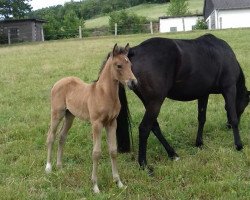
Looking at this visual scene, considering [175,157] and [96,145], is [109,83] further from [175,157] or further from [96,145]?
[175,157]

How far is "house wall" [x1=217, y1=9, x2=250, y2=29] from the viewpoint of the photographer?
1885 inches

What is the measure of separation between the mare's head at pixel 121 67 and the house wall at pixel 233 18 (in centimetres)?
4535

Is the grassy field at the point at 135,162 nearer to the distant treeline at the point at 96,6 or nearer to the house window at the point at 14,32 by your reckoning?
the house window at the point at 14,32

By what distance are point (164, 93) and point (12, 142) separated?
105 inches

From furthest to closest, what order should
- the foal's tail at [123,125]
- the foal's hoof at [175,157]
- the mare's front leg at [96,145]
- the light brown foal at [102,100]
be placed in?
the foal's hoof at [175,157] < the foal's tail at [123,125] < the mare's front leg at [96,145] < the light brown foal at [102,100]

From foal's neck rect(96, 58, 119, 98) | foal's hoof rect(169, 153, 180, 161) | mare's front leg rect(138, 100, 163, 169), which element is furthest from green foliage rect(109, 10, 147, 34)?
foal's neck rect(96, 58, 119, 98)

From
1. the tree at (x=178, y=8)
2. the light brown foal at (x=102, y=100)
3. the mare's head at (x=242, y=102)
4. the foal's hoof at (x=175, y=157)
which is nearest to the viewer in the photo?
the light brown foal at (x=102, y=100)

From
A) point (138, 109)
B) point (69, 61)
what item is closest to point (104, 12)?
point (69, 61)

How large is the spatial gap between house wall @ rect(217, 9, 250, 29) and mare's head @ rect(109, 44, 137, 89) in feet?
149

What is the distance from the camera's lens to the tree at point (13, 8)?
4497 centimetres

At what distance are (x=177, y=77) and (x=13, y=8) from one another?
42.9 m

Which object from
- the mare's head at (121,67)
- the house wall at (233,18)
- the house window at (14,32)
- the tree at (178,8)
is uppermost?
the tree at (178,8)

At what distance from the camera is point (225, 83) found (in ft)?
21.1

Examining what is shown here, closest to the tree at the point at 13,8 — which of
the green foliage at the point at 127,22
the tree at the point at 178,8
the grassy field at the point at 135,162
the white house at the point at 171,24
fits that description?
the green foliage at the point at 127,22
